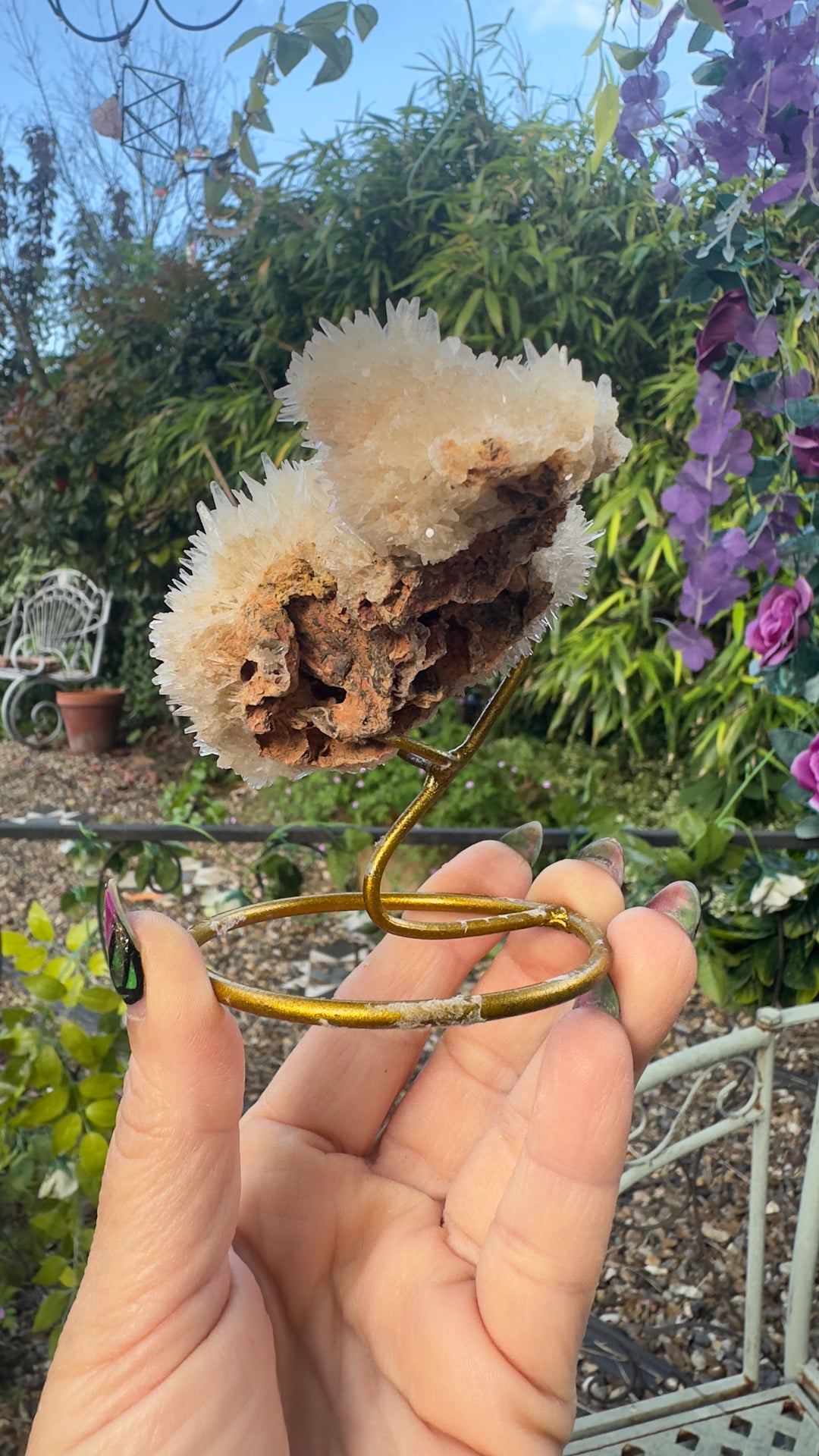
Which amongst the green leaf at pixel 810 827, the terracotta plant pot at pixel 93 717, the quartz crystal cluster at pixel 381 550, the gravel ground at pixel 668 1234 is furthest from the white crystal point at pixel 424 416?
the terracotta plant pot at pixel 93 717

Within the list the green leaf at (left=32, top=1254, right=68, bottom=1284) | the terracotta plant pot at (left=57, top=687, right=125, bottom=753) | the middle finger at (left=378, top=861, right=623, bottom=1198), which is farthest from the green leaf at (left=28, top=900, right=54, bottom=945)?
the terracotta plant pot at (left=57, top=687, right=125, bottom=753)

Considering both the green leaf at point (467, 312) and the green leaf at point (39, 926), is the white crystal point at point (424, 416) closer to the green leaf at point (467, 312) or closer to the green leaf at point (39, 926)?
the green leaf at point (39, 926)

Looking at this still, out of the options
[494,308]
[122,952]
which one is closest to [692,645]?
[122,952]

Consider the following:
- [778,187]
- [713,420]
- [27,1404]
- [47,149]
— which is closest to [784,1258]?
[27,1404]

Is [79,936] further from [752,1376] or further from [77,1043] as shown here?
[752,1376]

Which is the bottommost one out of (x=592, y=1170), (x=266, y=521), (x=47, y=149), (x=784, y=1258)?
(x=784, y=1258)

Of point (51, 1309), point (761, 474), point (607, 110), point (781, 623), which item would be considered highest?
point (607, 110)

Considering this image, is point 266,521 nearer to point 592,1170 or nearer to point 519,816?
point 592,1170
